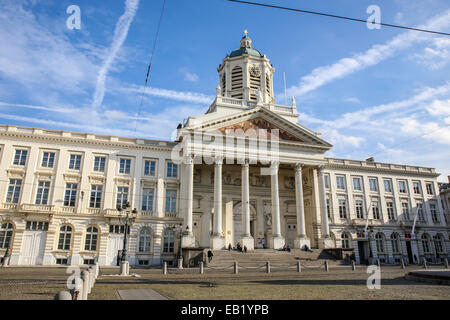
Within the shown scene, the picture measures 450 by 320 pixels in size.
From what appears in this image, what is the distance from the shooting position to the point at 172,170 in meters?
38.5

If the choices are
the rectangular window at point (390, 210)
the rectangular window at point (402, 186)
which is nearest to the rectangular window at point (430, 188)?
the rectangular window at point (402, 186)

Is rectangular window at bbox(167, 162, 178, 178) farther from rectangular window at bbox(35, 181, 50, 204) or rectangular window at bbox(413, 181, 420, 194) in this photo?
rectangular window at bbox(413, 181, 420, 194)

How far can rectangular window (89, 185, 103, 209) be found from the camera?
35094mm

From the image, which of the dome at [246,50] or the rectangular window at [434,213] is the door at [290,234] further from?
the dome at [246,50]

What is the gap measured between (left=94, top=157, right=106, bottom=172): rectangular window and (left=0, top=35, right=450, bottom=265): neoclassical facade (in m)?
0.11

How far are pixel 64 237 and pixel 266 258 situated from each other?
20633mm

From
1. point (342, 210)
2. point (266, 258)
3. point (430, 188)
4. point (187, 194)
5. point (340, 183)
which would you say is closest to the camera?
point (266, 258)

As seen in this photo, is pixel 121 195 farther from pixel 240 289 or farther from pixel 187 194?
pixel 240 289

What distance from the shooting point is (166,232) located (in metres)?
36.2

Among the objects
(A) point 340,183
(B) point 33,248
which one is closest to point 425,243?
(A) point 340,183

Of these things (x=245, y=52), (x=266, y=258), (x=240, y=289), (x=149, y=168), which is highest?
(x=245, y=52)
